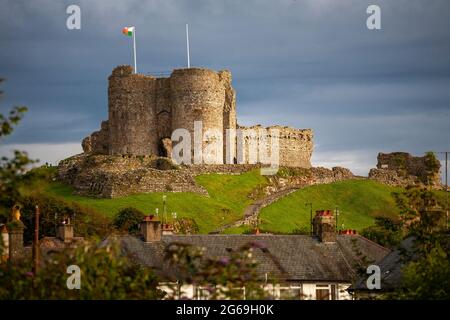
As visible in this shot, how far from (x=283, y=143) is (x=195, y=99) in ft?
55.5

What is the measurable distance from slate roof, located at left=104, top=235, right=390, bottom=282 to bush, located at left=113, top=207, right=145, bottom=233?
24.5 metres

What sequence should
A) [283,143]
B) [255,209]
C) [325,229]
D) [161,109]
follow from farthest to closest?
[283,143]
[161,109]
[255,209]
[325,229]

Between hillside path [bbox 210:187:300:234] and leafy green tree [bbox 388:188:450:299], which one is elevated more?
hillside path [bbox 210:187:300:234]

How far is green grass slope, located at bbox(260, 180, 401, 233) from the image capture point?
93.1 meters

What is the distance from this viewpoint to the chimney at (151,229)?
53.9 metres

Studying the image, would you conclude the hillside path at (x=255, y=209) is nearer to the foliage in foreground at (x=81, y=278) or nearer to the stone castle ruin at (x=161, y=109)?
the stone castle ruin at (x=161, y=109)

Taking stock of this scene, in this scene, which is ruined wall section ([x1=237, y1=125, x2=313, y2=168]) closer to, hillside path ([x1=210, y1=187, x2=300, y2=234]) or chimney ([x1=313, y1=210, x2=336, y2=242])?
hillside path ([x1=210, y1=187, x2=300, y2=234])

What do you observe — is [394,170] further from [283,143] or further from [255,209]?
[255,209]

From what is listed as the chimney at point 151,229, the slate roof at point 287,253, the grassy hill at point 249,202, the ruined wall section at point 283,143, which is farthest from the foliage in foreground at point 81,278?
the ruined wall section at point 283,143

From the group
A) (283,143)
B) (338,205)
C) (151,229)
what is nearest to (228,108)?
(338,205)

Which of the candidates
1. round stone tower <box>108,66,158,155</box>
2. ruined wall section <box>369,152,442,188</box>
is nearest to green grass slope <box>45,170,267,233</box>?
round stone tower <box>108,66,158,155</box>

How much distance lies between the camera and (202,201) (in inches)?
3733
